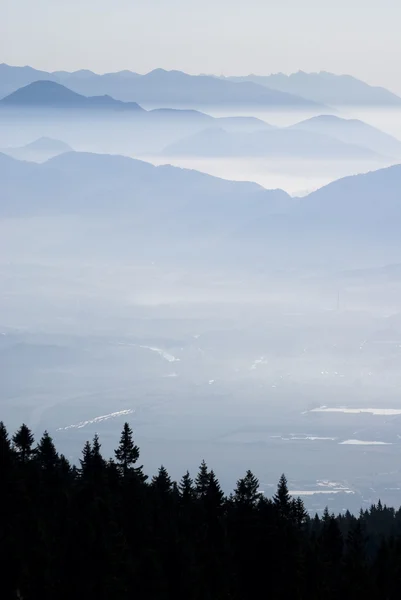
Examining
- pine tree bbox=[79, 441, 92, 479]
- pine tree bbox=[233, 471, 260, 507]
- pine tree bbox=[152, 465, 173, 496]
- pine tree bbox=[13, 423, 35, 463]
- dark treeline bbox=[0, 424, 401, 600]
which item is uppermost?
pine tree bbox=[13, 423, 35, 463]

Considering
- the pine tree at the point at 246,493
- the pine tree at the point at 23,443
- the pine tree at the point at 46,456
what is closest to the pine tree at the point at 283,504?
the pine tree at the point at 246,493

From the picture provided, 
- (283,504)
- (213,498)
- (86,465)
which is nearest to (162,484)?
(86,465)

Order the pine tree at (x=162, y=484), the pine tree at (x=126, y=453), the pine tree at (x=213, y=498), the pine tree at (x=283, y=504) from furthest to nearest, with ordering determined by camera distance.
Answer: the pine tree at (x=162, y=484) < the pine tree at (x=126, y=453) < the pine tree at (x=213, y=498) < the pine tree at (x=283, y=504)

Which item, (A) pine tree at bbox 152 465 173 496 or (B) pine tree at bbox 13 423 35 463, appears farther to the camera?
(A) pine tree at bbox 152 465 173 496

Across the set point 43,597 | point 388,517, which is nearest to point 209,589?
point 43,597

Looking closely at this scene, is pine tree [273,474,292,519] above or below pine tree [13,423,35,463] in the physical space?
below

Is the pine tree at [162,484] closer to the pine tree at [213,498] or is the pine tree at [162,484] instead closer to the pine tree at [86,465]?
the pine tree at [86,465]

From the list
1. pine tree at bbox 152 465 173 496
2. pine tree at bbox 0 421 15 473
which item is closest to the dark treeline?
pine tree at bbox 0 421 15 473

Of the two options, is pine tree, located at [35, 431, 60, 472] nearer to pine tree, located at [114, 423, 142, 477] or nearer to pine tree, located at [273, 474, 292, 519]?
pine tree, located at [114, 423, 142, 477]

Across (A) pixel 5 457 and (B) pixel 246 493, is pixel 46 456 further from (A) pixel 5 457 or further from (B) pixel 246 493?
(B) pixel 246 493
